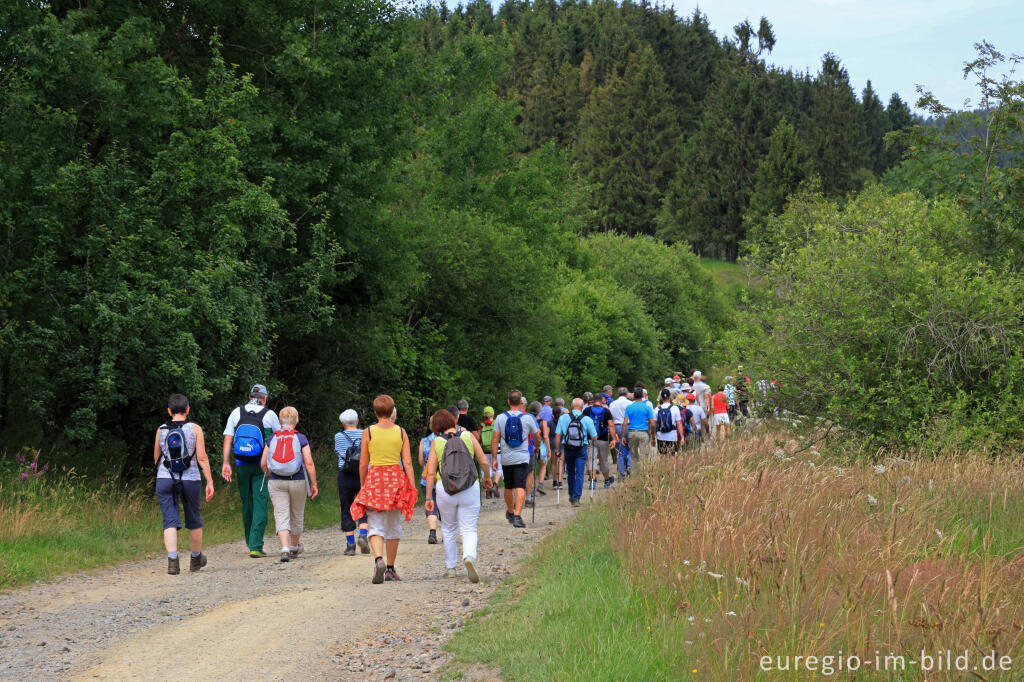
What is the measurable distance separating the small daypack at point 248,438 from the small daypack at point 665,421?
9.56 metres

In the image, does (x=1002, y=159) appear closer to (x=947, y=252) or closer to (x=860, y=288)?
(x=947, y=252)

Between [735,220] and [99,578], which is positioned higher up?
[735,220]

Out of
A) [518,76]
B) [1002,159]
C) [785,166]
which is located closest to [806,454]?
[1002,159]

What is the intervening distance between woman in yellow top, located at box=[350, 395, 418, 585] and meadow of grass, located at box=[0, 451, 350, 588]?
11.7ft

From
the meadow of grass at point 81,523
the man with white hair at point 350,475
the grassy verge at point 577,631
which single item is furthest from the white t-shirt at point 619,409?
the grassy verge at point 577,631

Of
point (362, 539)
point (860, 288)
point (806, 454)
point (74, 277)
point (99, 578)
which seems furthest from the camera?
point (860, 288)

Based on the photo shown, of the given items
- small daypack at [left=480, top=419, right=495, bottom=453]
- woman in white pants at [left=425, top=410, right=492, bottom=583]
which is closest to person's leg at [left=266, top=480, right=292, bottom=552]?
woman in white pants at [left=425, top=410, right=492, bottom=583]

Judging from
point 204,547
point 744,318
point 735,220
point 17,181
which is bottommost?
point 204,547

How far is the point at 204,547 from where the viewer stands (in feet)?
45.1

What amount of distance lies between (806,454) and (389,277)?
10.3m

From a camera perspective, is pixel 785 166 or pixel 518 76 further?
pixel 518 76

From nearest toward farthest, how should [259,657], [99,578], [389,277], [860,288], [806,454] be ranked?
[259,657] < [99,578] < [806,454] < [860,288] < [389,277]

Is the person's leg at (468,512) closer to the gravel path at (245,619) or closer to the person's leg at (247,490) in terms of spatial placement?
the gravel path at (245,619)

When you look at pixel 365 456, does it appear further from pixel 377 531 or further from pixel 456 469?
pixel 456 469
